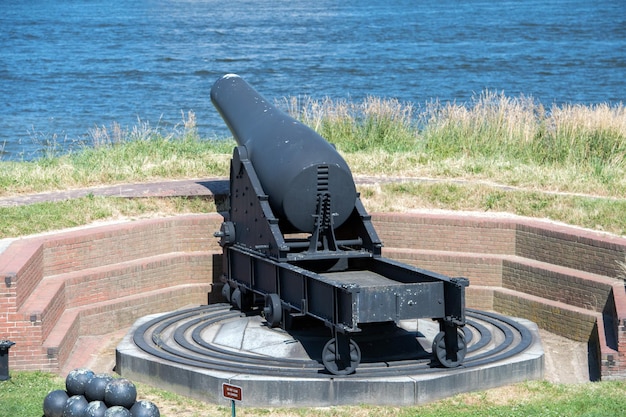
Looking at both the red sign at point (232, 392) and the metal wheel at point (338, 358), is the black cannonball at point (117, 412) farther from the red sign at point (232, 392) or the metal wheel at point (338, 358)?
the metal wheel at point (338, 358)

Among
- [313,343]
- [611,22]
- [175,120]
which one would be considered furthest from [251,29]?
[313,343]

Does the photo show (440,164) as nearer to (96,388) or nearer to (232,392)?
(96,388)

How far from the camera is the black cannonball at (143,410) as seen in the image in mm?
9094

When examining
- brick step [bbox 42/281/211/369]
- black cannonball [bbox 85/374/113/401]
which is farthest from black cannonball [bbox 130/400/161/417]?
brick step [bbox 42/281/211/369]

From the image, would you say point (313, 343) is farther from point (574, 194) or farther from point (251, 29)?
point (251, 29)

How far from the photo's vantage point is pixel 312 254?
11.6 m

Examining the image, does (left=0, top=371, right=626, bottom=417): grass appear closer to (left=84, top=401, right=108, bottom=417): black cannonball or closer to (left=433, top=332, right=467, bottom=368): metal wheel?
(left=433, top=332, right=467, bottom=368): metal wheel

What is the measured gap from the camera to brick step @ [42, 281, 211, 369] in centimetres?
1146

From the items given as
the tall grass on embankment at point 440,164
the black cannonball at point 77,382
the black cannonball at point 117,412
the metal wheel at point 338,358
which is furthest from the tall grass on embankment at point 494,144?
the black cannonball at point 117,412

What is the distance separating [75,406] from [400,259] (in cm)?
545

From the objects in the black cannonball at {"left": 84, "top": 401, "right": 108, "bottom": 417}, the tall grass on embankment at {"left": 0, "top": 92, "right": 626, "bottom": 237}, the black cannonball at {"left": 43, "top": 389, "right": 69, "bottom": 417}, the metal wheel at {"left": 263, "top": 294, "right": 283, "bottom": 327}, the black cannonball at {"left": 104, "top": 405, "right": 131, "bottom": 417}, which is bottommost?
the black cannonball at {"left": 43, "top": 389, "right": 69, "bottom": 417}

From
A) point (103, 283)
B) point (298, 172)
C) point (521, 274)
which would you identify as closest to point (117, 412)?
point (298, 172)

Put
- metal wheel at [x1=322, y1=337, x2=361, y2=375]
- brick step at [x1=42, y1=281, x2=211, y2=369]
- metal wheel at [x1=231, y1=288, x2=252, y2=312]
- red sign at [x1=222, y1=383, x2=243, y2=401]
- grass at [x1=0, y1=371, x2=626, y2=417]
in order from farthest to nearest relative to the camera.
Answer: metal wheel at [x1=231, y1=288, x2=252, y2=312], brick step at [x1=42, y1=281, x2=211, y2=369], metal wheel at [x1=322, y1=337, x2=361, y2=375], grass at [x1=0, y1=371, x2=626, y2=417], red sign at [x1=222, y1=383, x2=243, y2=401]

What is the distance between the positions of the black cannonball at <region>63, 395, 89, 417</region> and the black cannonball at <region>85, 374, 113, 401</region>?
0.29ft
